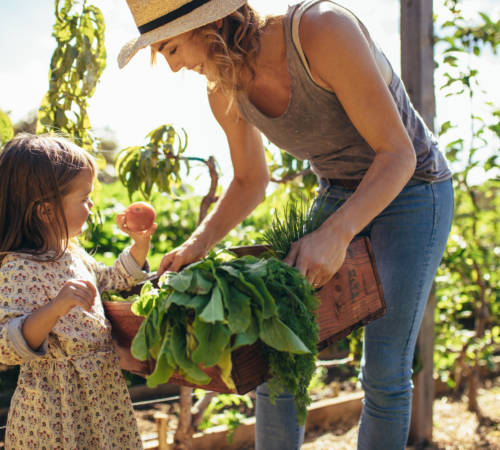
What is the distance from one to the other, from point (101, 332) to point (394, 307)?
2.97 feet

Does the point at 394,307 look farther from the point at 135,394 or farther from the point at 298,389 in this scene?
the point at 135,394

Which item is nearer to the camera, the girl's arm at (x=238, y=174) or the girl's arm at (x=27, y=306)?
the girl's arm at (x=27, y=306)

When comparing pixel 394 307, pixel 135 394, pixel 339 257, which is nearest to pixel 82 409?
pixel 339 257

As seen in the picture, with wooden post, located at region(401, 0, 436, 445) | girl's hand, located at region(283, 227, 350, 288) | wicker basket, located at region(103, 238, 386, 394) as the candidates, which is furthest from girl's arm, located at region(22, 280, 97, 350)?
wooden post, located at region(401, 0, 436, 445)

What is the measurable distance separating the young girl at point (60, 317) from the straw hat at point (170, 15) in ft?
1.35

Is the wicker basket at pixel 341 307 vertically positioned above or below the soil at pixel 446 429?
above

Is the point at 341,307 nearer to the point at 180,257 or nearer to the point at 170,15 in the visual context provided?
the point at 180,257

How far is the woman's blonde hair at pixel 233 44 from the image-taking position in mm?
1673

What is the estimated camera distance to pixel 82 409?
1.68 m

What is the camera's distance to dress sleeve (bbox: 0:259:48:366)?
58.2 inches

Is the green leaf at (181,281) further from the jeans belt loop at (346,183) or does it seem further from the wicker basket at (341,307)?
the jeans belt loop at (346,183)

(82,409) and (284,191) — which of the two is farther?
(284,191)

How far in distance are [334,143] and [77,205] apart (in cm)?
83

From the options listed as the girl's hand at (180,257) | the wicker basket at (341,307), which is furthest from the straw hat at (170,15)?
the wicker basket at (341,307)
